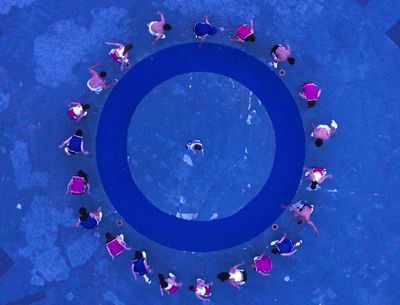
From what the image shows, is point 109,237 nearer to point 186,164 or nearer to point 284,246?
point 186,164

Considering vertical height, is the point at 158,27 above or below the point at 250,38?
below

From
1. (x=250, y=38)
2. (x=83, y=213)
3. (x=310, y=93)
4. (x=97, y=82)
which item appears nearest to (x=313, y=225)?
(x=310, y=93)

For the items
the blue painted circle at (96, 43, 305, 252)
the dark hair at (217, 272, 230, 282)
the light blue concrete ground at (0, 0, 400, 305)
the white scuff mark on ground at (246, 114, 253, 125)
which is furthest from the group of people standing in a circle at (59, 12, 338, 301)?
the white scuff mark on ground at (246, 114, 253, 125)

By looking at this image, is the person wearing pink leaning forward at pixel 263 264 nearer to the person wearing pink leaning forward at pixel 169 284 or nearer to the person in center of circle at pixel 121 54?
the person wearing pink leaning forward at pixel 169 284

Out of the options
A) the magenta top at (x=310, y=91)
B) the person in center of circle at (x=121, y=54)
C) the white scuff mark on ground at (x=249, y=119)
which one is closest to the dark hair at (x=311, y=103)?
the magenta top at (x=310, y=91)

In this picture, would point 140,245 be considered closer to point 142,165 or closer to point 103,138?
point 142,165
